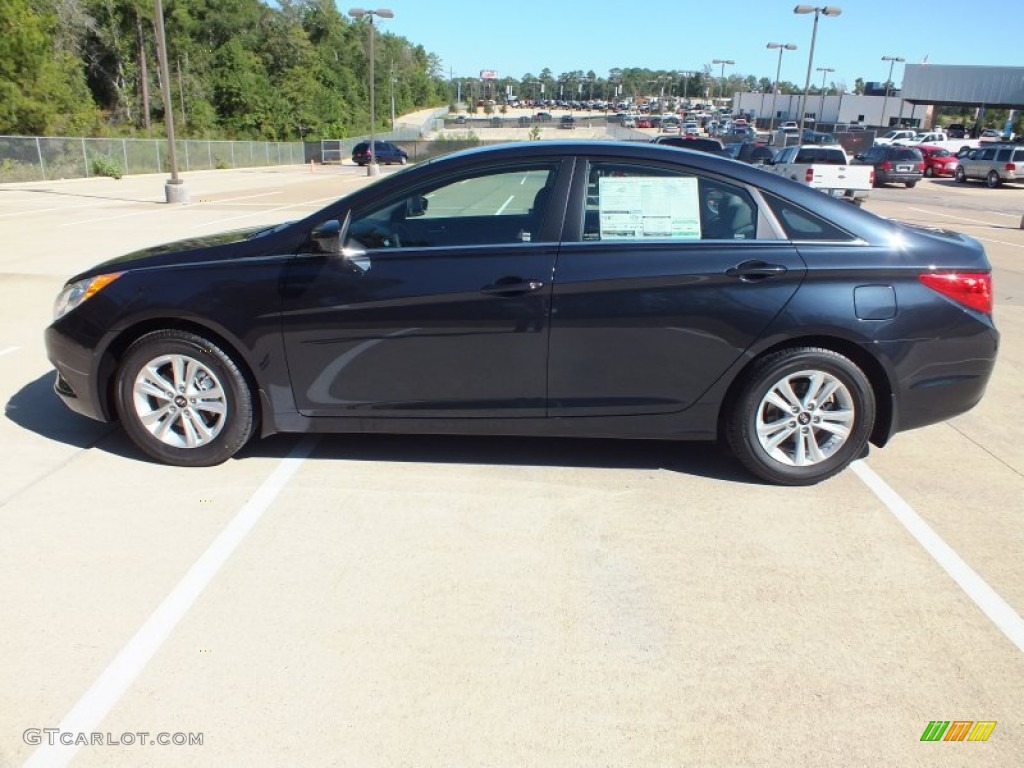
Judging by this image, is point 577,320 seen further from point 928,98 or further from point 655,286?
point 928,98

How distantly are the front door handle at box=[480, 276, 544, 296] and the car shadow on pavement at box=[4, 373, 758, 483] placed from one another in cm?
103

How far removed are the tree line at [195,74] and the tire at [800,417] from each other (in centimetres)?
4378

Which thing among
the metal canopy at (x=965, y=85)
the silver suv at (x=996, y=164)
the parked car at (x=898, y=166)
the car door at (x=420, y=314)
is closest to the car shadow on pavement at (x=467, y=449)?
the car door at (x=420, y=314)

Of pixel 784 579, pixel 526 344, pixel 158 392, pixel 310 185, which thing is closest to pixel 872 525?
pixel 784 579

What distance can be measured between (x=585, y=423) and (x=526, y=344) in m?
0.52

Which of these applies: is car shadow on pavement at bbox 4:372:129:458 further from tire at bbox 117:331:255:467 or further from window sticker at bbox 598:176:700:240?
window sticker at bbox 598:176:700:240

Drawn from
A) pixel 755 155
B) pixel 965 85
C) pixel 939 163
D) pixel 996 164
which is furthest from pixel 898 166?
pixel 965 85

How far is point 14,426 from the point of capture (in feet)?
16.1

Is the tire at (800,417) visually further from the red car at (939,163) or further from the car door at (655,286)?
the red car at (939,163)

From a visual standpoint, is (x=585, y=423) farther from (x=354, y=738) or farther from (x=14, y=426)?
(x=14, y=426)

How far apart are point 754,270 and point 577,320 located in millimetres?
909

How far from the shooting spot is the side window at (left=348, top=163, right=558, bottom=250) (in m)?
4.11

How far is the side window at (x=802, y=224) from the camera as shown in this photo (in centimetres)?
404

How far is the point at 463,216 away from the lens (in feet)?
15.1
